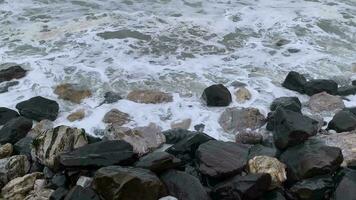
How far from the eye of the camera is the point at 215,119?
6234 mm

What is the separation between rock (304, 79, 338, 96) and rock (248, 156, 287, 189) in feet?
6.62

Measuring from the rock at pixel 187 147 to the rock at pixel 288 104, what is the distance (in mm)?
1339

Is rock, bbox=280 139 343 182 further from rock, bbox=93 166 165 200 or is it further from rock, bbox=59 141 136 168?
rock, bbox=59 141 136 168

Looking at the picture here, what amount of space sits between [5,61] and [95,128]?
2662mm

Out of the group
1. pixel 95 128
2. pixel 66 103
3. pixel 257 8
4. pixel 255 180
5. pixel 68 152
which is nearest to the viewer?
pixel 255 180

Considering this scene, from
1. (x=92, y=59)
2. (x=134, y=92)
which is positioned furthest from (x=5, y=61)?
(x=134, y=92)

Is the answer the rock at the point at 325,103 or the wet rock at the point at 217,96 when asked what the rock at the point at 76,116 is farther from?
the rock at the point at 325,103

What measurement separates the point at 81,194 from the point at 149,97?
2.40m

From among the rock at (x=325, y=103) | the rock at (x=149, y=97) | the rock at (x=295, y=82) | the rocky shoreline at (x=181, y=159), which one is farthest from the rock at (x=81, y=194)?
the rock at (x=295, y=82)

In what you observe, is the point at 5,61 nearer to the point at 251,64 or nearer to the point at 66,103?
the point at 66,103

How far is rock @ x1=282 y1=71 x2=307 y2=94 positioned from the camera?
272 inches

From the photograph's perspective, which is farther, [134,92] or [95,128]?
[134,92]

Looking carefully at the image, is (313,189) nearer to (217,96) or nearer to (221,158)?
(221,158)

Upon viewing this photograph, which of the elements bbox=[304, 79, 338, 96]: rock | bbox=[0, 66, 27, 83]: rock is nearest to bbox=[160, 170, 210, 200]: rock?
bbox=[304, 79, 338, 96]: rock
